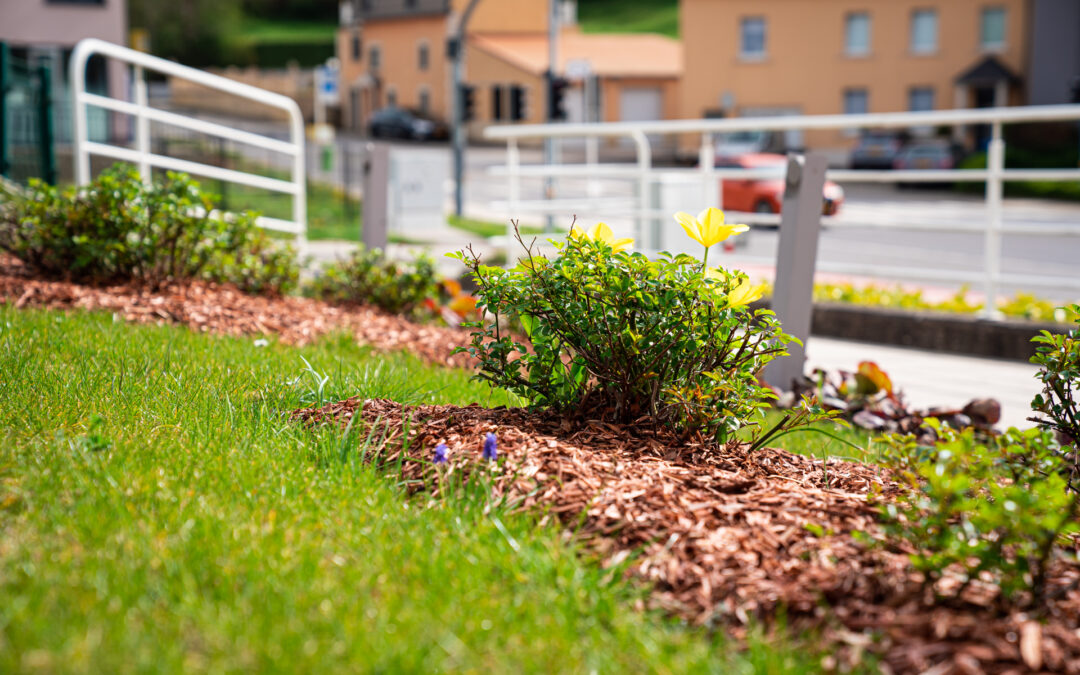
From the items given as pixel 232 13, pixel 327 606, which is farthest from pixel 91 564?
pixel 232 13

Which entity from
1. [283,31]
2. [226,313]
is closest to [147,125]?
[226,313]

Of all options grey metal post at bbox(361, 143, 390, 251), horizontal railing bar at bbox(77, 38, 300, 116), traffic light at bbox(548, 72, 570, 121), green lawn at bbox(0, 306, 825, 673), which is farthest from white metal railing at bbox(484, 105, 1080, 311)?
traffic light at bbox(548, 72, 570, 121)

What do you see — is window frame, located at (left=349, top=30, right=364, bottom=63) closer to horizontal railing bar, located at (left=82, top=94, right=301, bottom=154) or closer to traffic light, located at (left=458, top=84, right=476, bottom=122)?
traffic light, located at (left=458, top=84, right=476, bottom=122)

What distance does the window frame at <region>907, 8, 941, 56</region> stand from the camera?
146 ft

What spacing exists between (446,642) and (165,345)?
10.5ft

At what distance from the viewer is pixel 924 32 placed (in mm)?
45062

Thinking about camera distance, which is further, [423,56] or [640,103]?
[423,56]

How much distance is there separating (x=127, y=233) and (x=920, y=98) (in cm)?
4427

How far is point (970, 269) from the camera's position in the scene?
56.1ft

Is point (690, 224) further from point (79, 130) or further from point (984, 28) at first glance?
point (984, 28)

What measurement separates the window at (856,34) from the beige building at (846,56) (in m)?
0.04

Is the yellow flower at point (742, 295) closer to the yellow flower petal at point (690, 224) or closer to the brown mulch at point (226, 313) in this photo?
the yellow flower petal at point (690, 224)

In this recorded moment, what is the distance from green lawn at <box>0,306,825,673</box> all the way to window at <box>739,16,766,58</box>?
4616cm

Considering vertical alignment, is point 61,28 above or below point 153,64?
above
